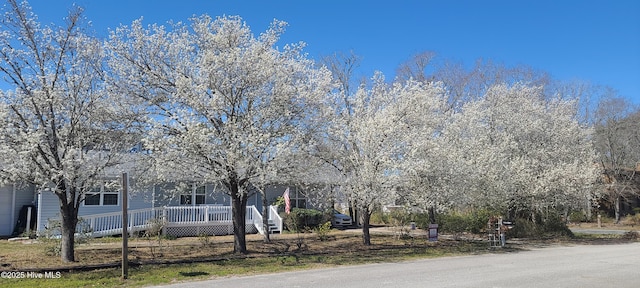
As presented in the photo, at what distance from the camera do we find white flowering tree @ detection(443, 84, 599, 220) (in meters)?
20.9

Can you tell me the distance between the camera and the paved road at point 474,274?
394 inches

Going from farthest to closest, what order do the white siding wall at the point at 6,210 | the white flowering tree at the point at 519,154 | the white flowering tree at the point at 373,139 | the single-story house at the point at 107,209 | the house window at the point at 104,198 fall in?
the house window at the point at 104,198
the white flowering tree at the point at 519,154
the white siding wall at the point at 6,210
the single-story house at the point at 107,209
the white flowering tree at the point at 373,139

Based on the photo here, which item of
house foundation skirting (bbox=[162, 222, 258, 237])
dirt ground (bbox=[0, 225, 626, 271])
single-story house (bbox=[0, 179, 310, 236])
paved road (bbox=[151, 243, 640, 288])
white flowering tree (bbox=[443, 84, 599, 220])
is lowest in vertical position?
paved road (bbox=[151, 243, 640, 288])

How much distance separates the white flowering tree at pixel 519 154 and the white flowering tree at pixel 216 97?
25.9 feet

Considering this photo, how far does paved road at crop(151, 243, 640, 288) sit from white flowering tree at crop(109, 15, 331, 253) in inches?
140

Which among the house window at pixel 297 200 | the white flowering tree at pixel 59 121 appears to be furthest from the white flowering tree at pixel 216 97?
the house window at pixel 297 200

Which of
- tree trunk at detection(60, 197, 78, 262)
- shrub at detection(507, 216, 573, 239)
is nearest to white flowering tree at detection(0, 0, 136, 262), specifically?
tree trunk at detection(60, 197, 78, 262)

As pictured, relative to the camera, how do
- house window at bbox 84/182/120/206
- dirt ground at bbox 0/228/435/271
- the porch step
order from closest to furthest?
dirt ground at bbox 0/228/435/271 < house window at bbox 84/182/120/206 < the porch step

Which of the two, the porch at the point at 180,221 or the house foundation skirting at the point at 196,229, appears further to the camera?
the house foundation skirting at the point at 196,229

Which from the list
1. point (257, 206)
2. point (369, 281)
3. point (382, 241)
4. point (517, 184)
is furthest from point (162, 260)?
point (517, 184)

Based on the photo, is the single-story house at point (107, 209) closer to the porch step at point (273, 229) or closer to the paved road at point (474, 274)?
the porch step at point (273, 229)

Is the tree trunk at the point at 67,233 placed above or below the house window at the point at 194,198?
below

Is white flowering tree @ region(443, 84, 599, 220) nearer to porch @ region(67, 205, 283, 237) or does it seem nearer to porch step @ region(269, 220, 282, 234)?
porch step @ region(269, 220, 282, 234)

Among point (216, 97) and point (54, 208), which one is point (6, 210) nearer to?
point (54, 208)
